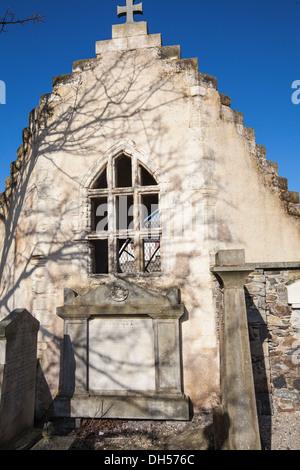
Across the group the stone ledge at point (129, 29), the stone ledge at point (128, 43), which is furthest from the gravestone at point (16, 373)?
the stone ledge at point (129, 29)

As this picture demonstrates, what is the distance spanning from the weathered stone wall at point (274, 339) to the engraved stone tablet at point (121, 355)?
1.58 meters

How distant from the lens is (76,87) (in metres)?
6.65

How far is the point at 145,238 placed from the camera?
6.20 m

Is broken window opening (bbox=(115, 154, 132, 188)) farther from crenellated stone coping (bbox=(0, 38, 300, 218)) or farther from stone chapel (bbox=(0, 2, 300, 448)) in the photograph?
crenellated stone coping (bbox=(0, 38, 300, 218))

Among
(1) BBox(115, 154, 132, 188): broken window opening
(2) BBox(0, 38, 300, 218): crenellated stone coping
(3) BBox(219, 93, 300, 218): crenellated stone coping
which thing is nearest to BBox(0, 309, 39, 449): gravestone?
(2) BBox(0, 38, 300, 218): crenellated stone coping

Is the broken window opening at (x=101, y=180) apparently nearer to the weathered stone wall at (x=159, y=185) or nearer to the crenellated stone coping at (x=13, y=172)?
the weathered stone wall at (x=159, y=185)

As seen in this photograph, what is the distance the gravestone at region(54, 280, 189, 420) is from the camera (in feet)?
17.3

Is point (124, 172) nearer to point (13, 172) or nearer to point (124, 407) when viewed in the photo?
point (13, 172)

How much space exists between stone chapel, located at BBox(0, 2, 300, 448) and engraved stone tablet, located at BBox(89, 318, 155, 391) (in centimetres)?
2

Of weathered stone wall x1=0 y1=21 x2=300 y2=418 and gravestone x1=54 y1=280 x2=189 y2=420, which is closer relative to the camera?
gravestone x1=54 y1=280 x2=189 y2=420


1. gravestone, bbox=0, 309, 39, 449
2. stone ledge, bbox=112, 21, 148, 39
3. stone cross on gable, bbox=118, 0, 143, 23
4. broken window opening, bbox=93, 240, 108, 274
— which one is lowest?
gravestone, bbox=0, 309, 39, 449

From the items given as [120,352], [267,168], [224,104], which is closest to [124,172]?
[224,104]

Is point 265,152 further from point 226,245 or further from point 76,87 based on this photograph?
point 76,87

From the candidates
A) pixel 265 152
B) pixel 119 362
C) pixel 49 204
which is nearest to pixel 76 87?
pixel 49 204
